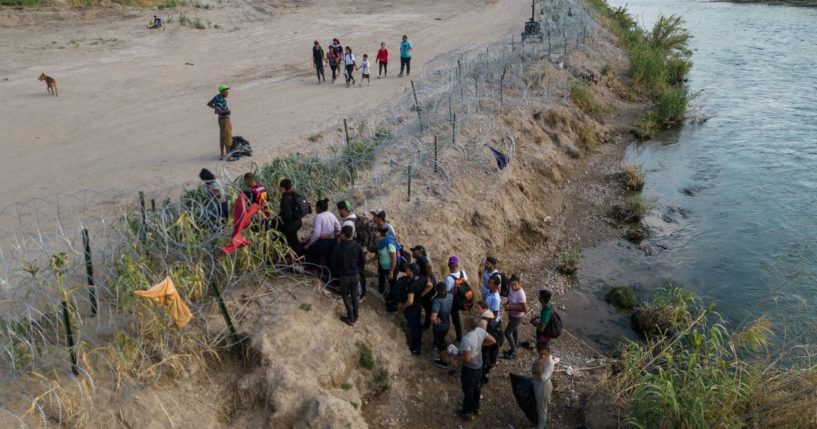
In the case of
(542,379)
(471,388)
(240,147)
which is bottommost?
(471,388)

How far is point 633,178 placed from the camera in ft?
47.1

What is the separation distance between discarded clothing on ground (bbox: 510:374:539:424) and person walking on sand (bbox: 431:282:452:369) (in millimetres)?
1154

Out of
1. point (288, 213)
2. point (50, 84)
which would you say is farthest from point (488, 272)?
point (50, 84)

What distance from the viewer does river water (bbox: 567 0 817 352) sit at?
409 inches

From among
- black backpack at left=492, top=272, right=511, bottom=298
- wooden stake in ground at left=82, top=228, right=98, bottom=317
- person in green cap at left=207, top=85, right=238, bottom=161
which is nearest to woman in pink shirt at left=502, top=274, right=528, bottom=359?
black backpack at left=492, top=272, right=511, bottom=298

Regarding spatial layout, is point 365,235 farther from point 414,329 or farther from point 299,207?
point 414,329

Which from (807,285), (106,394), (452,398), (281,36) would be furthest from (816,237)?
(281,36)

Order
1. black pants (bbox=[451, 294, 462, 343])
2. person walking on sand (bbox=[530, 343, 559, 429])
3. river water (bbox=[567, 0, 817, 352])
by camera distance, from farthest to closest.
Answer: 1. river water (bbox=[567, 0, 817, 352])
2. black pants (bbox=[451, 294, 462, 343])
3. person walking on sand (bbox=[530, 343, 559, 429])

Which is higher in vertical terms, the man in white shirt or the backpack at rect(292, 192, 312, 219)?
the backpack at rect(292, 192, 312, 219)

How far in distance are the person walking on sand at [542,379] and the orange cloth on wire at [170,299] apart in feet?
12.8

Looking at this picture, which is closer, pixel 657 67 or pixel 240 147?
pixel 240 147

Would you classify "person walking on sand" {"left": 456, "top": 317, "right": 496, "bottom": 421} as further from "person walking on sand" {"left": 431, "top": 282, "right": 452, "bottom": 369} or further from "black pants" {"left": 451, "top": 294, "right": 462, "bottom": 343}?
"black pants" {"left": 451, "top": 294, "right": 462, "bottom": 343}

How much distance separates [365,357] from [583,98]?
45.8 feet

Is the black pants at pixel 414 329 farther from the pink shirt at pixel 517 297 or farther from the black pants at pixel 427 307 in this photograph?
the pink shirt at pixel 517 297
